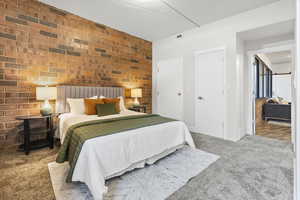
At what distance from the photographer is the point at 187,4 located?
2832 millimetres

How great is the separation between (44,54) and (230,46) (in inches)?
156

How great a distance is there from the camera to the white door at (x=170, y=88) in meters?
4.32

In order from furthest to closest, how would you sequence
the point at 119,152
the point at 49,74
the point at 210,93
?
the point at 210,93 < the point at 49,74 < the point at 119,152

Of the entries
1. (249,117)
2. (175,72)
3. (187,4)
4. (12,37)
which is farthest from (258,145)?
(12,37)

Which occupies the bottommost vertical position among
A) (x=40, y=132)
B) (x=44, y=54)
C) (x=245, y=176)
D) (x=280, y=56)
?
(x=245, y=176)

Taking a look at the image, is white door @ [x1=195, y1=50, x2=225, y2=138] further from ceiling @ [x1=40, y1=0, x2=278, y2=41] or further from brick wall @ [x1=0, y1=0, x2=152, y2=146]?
brick wall @ [x1=0, y1=0, x2=152, y2=146]

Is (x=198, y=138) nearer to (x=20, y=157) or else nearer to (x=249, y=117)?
(x=249, y=117)

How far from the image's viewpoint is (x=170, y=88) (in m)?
4.56

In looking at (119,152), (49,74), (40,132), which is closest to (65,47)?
(49,74)

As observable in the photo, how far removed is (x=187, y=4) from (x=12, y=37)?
3299mm

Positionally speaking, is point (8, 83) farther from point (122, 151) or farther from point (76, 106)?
point (122, 151)

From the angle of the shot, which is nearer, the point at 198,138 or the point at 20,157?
the point at 20,157

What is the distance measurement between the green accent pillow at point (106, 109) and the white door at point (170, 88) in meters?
2.02

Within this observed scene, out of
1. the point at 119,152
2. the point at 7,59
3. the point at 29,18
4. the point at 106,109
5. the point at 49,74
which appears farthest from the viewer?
the point at 49,74
